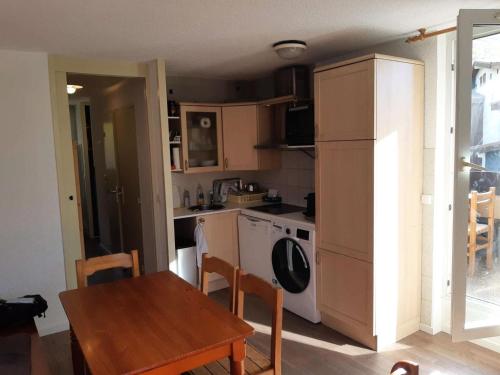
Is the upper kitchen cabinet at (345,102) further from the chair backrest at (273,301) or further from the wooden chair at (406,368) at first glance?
the wooden chair at (406,368)

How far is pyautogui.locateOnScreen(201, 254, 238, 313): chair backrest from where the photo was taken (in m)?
2.04

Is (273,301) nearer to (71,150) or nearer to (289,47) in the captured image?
(289,47)

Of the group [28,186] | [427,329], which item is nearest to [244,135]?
[28,186]

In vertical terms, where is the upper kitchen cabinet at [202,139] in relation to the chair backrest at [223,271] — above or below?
above

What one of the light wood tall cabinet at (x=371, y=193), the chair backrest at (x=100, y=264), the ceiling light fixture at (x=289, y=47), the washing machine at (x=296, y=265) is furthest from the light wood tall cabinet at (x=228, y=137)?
the chair backrest at (x=100, y=264)

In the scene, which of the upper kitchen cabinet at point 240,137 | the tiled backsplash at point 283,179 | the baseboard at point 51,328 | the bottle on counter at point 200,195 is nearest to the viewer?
the baseboard at point 51,328

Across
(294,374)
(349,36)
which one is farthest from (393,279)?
(349,36)

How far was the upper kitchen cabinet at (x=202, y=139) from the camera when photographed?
3896 mm

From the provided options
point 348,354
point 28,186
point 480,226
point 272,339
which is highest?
point 28,186

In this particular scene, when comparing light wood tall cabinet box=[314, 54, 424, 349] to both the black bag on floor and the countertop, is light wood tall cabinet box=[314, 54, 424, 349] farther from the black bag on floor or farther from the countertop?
the black bag on floor

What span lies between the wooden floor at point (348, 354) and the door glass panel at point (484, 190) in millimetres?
384

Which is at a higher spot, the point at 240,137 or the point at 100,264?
the point at 240,137

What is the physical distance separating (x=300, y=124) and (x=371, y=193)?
1.16 metres

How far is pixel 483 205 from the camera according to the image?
7.77 ft
